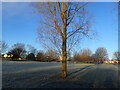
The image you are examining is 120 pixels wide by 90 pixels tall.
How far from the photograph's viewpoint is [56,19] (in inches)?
521

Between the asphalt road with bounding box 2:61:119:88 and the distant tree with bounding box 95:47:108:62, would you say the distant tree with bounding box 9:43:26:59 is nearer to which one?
the distant tree with bounding box 95:47:108:62

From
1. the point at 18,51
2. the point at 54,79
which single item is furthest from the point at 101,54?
the point at 54,79

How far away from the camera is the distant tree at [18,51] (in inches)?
3484

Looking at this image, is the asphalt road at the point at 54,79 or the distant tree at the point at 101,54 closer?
the asphalt road at the point at 54,79

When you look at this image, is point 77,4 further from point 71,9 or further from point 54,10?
point 54,10

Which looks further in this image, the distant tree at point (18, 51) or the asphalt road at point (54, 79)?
the distant tree at point (18, 51)

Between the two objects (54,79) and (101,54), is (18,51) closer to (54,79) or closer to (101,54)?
(101,54)

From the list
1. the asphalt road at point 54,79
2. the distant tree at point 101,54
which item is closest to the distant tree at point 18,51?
the distant tree at point 101,54

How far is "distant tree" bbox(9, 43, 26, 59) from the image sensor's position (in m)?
88.5

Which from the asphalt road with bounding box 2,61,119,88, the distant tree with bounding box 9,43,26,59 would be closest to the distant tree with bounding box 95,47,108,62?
the distant tree with bounding box 9,43,26,59

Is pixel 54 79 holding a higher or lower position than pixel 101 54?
higher

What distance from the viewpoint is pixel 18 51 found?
91000 millimetres

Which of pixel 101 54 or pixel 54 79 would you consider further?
pixel 101 54

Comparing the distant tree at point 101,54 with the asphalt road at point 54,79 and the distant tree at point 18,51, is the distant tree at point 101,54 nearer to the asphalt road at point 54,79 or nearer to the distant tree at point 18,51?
the distant tree at point 18,51
